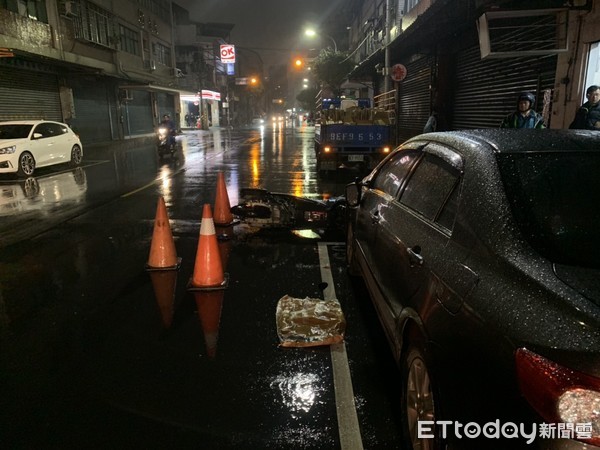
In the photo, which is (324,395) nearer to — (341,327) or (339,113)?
(341,327)

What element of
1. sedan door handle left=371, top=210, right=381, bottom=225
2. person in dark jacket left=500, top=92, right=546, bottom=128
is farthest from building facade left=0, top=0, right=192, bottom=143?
sedan door handle left=371, top=210, right=381, bottom=225

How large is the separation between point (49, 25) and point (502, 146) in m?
27.2

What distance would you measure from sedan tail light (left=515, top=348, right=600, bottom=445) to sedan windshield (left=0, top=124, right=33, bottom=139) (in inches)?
649

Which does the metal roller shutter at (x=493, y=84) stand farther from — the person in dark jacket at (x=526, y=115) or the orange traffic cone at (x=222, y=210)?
the orange traffic cone at (x=222, y=210)

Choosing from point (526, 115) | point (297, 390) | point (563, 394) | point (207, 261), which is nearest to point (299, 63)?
point (526, 115)

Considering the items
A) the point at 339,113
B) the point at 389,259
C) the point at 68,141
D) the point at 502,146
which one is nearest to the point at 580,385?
the point at 502,146

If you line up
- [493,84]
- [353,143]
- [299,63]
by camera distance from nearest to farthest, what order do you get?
[493,84]
[353,143]
[299,63]

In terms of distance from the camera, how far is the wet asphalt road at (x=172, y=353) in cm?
296

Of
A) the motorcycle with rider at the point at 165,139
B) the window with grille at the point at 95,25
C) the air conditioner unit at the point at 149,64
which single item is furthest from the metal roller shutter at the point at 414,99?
the air conditioner unit at the point at 149,64

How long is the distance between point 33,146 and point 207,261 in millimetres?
12220

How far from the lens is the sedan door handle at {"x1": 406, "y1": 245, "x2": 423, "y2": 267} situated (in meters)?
2.68

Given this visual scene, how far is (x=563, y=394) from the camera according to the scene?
150 centimetres

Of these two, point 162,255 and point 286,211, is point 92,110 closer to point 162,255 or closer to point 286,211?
point 286,211

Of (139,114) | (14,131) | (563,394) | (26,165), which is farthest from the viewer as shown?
(139,114)
